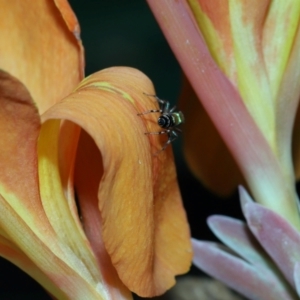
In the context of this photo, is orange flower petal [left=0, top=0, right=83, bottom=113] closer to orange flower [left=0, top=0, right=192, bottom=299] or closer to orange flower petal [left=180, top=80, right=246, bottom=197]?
orange flower [left=0, top=0, right=192, bottom=299]

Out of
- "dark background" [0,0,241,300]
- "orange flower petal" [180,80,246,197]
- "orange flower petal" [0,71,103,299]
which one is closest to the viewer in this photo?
"orange flower petal" [0,71,103,299]

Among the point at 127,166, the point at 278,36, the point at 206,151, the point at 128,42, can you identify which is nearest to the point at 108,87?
the point at 127,166

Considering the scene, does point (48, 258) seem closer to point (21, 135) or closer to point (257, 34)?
point (21, 135)

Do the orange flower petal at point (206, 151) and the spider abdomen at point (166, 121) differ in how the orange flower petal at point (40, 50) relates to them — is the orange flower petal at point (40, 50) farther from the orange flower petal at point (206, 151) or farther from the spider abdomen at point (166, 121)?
the orange flower petal at point (206, 151)

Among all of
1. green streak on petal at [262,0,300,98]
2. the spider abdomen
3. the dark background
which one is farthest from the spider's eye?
the dark background

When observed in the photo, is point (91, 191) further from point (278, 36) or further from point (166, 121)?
point (278, 36)

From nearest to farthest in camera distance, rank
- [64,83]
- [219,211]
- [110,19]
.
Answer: [64,83], [219,211], [110,19]

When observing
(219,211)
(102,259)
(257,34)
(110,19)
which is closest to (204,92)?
(257,34)
